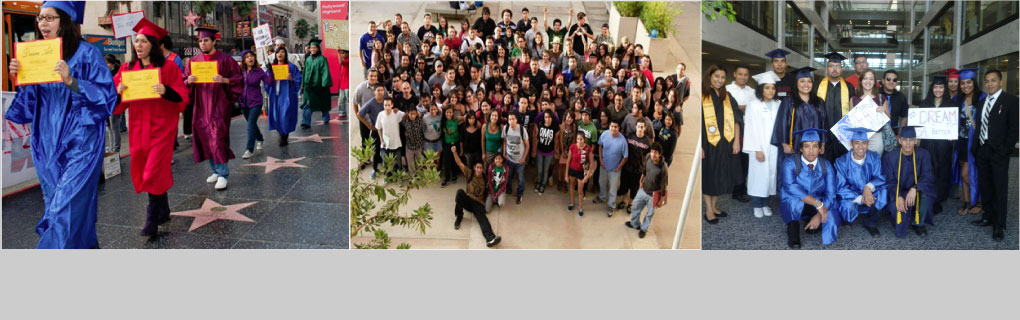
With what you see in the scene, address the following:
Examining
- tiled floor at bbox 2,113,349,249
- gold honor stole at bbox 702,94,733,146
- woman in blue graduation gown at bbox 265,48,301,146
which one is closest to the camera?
tiled floor at bbox 2,113,349,249

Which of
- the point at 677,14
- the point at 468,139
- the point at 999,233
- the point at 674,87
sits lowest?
the point at 999,233

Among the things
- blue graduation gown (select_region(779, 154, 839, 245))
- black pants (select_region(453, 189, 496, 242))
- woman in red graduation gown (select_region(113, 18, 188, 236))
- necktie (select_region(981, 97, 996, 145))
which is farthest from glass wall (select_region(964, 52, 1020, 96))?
woman in red graduation gown (select_region(113, 18, 188, 236))

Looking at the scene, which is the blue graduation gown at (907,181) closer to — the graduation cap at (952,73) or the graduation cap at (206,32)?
the graduation cap at (952,73)

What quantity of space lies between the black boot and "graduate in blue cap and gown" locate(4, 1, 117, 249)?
4.52 meters

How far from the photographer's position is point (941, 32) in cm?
466

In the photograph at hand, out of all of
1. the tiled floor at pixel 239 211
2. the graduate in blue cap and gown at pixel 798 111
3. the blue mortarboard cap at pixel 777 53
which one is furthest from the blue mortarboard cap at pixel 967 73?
the tiled floor at pixel 239 211

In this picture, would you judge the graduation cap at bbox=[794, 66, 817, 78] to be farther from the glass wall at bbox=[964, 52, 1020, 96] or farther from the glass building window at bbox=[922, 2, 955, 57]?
the glass wall at bbox=[964, 52, 1020, 96]

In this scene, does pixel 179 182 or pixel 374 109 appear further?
pixel 179 182

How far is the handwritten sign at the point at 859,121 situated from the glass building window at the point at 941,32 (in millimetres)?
661

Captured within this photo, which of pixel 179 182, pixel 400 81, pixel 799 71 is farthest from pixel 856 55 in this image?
pixel 179 182

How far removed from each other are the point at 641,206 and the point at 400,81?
1.91 metres

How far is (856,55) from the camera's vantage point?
4609 millimetres

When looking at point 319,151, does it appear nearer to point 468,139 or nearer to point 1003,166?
point 468,139

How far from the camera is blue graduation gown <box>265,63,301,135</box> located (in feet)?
21.3
